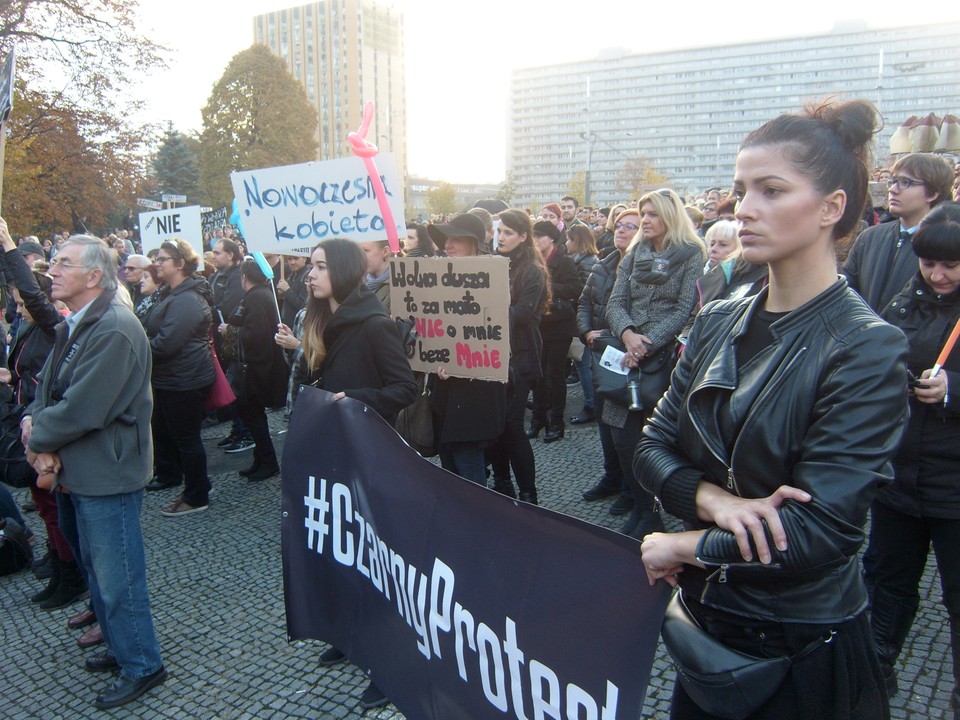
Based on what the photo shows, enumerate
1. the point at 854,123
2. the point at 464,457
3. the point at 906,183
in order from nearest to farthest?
the point at 854,123, the point at 906,183, the point at 464,457

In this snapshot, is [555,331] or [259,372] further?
[555,331]

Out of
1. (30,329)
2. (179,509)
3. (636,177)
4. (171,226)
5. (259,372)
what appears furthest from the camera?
(636,177)

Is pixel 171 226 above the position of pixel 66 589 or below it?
above

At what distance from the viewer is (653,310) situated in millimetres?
4441

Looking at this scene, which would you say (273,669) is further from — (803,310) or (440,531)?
(803,310)

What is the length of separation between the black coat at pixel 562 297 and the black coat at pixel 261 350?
2.49 meters

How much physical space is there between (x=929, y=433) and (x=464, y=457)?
8.09ft

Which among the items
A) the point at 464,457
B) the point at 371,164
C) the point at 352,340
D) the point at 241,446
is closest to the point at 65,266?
the point at 352,340

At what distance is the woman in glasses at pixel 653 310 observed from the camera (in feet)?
14.2

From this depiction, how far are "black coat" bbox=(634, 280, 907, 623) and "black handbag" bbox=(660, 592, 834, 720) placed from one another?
8 centimetres

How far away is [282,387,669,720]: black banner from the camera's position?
1.62 m

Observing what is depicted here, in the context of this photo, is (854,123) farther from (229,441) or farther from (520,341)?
(229,441)

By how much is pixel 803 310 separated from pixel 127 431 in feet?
9.33

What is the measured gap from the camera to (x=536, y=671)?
175 cm
